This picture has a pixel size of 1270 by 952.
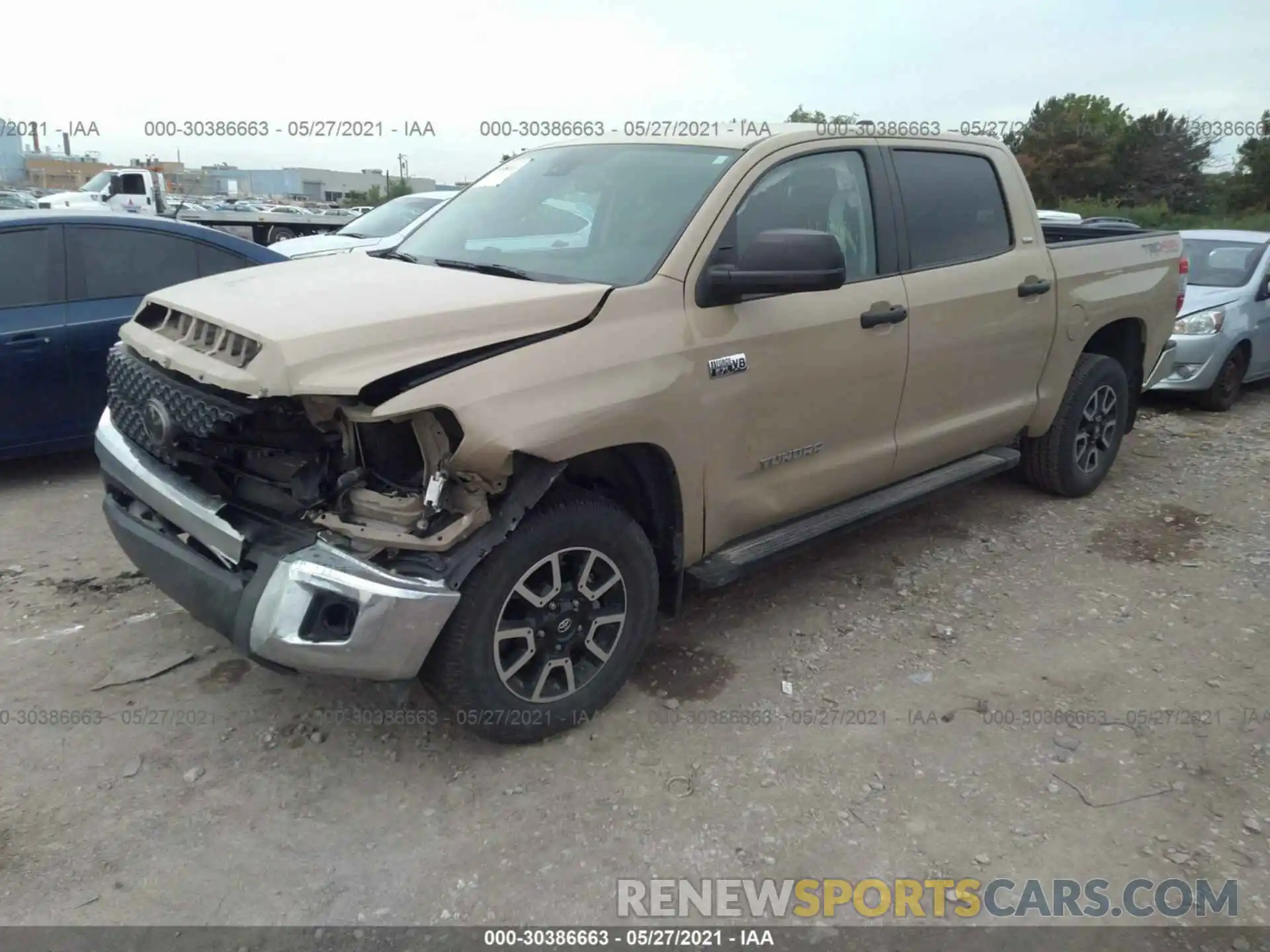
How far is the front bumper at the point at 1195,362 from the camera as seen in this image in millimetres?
7832

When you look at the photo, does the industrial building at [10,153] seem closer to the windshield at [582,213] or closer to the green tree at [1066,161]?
the windshield at [582,213]

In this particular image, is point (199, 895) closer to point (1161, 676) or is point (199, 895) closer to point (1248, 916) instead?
point (1248, 916)

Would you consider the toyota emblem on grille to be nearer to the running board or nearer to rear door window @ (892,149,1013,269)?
the running board

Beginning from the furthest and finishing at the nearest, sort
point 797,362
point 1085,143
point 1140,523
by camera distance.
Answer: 1. point 1085,143
2. point 1140,523
3. point 797,362

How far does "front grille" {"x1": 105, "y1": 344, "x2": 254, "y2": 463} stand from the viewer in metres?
2.84

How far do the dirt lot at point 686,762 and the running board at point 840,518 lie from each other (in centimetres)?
46

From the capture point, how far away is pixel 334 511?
285 cm

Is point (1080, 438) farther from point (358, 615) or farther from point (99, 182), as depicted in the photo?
point (99, 182)

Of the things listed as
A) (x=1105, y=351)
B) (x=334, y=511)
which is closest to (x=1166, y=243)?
(x=1105, y=351)

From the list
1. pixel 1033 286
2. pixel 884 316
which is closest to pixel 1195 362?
pixel 1033 286

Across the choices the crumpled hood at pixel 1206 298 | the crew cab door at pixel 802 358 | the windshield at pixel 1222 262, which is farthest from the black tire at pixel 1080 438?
the windshield at pixel 1222 262

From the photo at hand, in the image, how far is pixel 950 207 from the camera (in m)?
4.38

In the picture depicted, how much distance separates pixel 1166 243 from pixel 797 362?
11.3 ft

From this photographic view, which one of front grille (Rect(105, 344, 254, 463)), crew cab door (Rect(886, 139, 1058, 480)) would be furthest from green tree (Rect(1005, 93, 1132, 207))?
front grille (Rect(105, 344, 254, 463))
